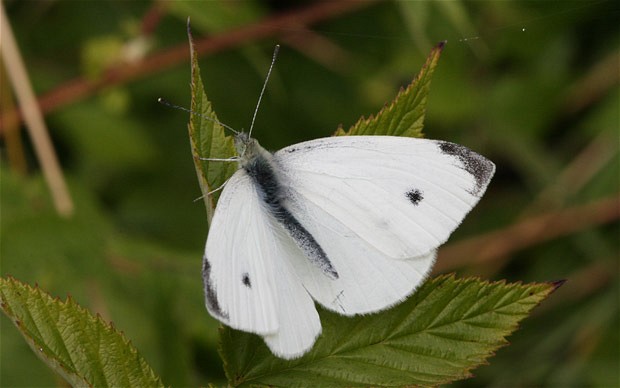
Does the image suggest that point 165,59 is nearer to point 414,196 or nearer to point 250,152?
point 250,152

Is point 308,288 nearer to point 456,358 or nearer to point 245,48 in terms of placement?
point 456,358

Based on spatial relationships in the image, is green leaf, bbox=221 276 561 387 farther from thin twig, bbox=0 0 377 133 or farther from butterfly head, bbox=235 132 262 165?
thin twig, bbox=0 0 377 133

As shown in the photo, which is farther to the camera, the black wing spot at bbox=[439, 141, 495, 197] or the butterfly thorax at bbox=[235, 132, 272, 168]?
the butterfly thorax at bbox=[235, 132, 272, 168]

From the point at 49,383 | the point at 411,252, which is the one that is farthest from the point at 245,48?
the point at 411,252

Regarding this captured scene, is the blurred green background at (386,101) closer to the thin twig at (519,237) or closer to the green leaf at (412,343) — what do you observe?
the thin twig at (519,237)

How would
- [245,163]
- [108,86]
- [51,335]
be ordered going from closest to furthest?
[51,335] → [245,163] → [108,86]

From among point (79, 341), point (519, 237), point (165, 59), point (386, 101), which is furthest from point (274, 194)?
point (519, 237)

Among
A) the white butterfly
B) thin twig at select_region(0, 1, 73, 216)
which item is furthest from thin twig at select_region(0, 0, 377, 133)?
the white butterfly
